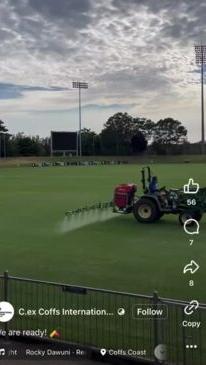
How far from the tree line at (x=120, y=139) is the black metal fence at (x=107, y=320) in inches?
4434

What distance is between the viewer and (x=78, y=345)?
21.6 ft

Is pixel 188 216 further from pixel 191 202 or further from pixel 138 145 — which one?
pixel 138 145

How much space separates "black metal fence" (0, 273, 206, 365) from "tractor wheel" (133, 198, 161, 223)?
365 inches

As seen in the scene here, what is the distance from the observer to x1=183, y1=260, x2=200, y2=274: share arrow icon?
10827 mm

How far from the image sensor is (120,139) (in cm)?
14312

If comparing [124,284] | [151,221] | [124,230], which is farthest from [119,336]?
[151,221]

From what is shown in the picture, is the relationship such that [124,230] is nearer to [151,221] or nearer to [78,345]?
[151,221]

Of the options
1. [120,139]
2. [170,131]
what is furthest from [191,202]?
[170,131]

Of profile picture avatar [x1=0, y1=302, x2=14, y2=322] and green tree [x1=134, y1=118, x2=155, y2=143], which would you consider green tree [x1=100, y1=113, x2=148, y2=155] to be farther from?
profile picture avatar [x1=0, y1=302, x2=14, y2=322]

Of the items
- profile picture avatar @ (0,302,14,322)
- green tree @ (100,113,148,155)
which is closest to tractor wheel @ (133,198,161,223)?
profile picture avatar @ (0,302,14,322)

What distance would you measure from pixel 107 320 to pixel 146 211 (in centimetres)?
1012

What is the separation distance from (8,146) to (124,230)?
109 meters

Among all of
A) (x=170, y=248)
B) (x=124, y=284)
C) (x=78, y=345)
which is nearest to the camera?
(x=78, y=345)

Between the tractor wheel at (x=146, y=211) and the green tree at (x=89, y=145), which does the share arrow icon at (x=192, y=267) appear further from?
the green tree at (x=89, y=145)
